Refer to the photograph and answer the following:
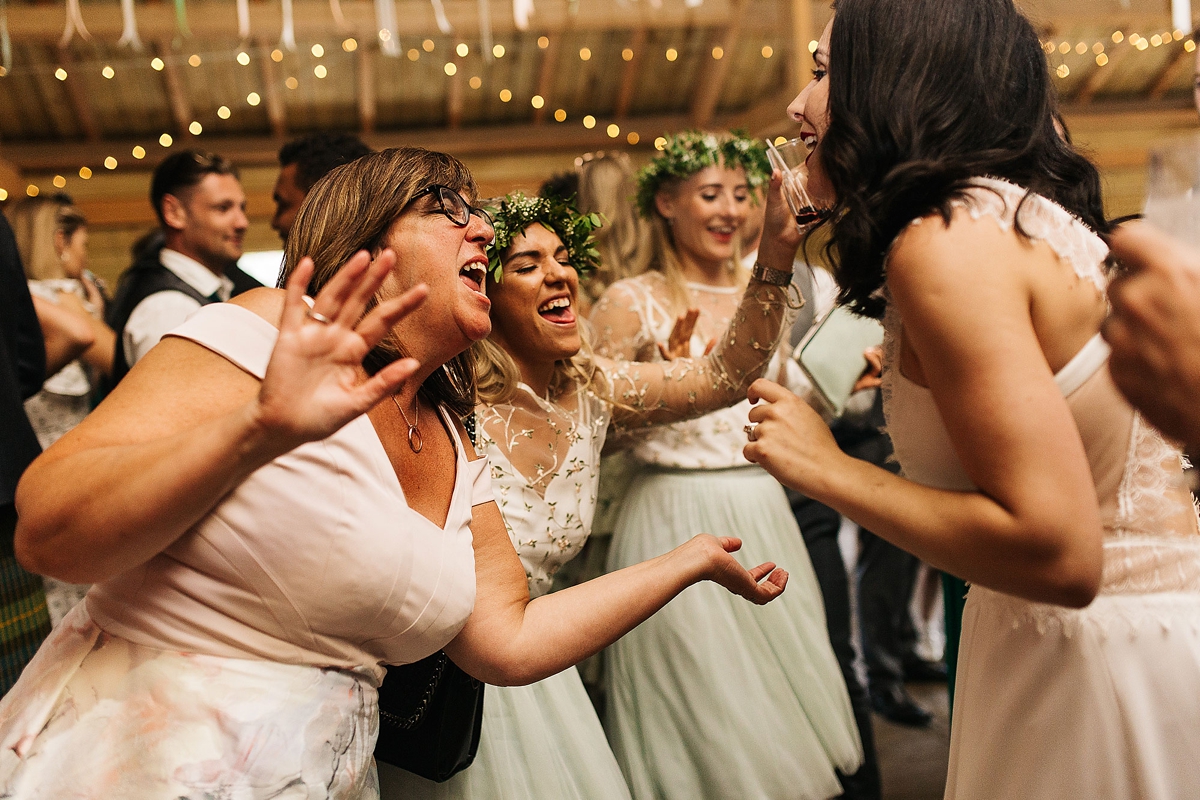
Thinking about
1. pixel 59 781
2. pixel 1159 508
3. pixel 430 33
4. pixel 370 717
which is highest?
pixel 1159 508

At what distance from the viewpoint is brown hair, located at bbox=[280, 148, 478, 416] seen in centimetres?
Answer: 149

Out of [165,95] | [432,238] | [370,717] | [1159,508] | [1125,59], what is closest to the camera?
[1159,508]

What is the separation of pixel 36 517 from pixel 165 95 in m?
9.81

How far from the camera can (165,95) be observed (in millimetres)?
9633

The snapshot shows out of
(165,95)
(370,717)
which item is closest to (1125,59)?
(165,95)

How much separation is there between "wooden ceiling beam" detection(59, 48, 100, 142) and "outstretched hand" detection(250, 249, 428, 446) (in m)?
→ 9.42

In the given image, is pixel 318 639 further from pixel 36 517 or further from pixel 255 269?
pixel 255 269

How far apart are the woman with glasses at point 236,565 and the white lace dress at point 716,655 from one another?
1.23 meters

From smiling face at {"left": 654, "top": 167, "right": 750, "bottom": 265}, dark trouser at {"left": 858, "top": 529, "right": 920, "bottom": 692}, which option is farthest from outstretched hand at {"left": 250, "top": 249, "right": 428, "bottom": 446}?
dark trouser at {"left": 858, "top": 529, "right": 920, "bottom": 692}

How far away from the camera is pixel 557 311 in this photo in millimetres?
2254

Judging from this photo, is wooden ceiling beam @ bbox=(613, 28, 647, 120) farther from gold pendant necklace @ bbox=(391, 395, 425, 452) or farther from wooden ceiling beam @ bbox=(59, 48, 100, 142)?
Answer: gold pendant necklace @ bbox=(391, 395, 425, 452)

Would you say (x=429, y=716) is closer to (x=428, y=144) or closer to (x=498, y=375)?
(x=498, y=375)

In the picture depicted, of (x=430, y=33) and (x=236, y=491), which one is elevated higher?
(x=236, y=491)

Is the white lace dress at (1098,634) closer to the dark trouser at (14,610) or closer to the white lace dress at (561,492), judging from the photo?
the white lace dress at (561,492)
